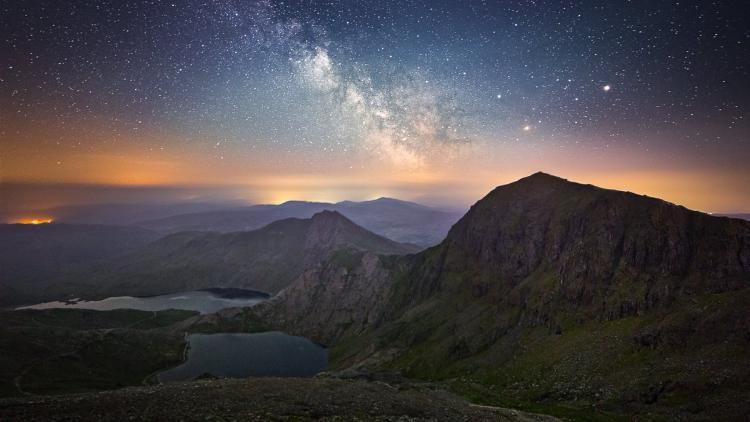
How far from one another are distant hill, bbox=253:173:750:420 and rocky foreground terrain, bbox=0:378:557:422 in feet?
90.9

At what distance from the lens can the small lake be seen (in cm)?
15012

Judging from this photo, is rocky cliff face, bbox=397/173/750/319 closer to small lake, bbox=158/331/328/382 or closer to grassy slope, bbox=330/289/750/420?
grassy slope, bbox=330/289/750/420

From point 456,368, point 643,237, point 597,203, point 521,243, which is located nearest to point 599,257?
point 643,237

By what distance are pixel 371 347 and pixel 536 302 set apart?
6616cm

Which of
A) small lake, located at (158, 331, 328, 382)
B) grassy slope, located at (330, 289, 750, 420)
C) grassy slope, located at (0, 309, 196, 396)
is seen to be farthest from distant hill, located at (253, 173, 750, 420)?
grassy slope, located at (0, 309, 196, 396)

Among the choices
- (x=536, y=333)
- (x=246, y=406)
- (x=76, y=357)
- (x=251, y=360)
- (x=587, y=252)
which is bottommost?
(x=251, y=360)

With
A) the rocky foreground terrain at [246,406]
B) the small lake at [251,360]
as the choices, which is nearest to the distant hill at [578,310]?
the small lake at [251,360]

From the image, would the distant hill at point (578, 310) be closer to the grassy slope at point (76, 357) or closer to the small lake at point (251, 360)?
the small lake at point (251, 360)

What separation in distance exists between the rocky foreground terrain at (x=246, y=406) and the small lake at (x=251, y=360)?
329 ft

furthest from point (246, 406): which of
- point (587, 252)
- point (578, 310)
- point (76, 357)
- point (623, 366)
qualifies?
point (76, 357)

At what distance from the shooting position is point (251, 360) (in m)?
170

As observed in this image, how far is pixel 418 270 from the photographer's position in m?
188

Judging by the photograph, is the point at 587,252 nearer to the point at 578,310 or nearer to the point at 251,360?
the point at 578,310

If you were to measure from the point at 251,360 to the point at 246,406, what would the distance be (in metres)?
143
